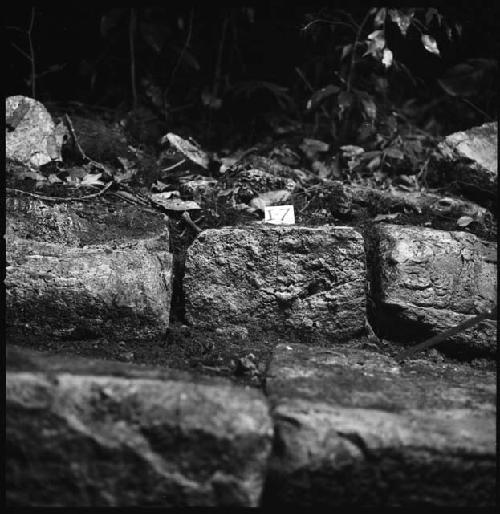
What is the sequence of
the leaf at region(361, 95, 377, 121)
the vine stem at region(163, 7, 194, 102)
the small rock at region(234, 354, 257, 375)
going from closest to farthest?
1. the small rock at region(234, 354, 257, 375)
2. the leaf at region(361, 95, 377, 121)
3. the vine stem at region(163, 7, 194, 102)

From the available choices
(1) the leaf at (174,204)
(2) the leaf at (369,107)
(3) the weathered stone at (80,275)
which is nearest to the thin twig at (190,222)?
(1) the leaf at (174,204)

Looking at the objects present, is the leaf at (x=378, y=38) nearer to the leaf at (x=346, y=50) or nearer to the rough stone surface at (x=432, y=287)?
the leaf at (x=346, y=50)

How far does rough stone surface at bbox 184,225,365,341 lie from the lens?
6.79ft

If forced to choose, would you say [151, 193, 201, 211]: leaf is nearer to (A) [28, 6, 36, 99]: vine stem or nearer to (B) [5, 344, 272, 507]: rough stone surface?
(A) [28, 6, 36, 99]: vine stem

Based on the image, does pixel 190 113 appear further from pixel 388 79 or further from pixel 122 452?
pixel 122 452

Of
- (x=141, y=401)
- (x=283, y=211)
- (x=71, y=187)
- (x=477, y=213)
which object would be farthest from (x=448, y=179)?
(x=141, y=401)

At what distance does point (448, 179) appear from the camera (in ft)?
9.37

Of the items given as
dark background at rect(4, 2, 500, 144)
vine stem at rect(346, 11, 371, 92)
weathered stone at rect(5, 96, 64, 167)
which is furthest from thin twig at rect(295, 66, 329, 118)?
weathered stone at rect(5, 96, 64, 167)

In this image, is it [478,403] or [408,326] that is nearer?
[478,403]

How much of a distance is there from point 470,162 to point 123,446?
2297mm

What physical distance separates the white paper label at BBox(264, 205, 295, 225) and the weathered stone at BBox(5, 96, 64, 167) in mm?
1059

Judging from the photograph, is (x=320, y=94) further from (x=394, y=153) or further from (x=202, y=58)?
(x=202, y=58)

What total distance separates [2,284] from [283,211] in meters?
1.23

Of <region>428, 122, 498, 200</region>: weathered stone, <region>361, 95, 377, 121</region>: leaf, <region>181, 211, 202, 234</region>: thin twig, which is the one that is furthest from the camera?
<region>361, 95, 377, 121</region>: leaf
